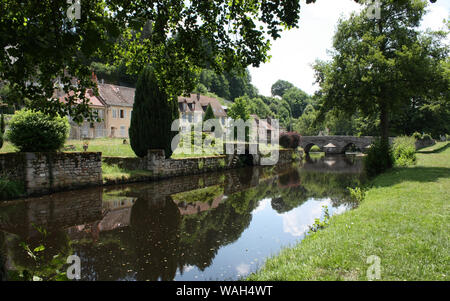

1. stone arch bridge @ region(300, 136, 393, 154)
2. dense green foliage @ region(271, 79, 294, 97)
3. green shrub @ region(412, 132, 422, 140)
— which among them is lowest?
stone arch bridge @ region(300, 136, 393, 154)

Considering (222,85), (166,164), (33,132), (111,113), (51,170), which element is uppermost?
(222,85)

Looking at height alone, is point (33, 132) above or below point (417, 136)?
below

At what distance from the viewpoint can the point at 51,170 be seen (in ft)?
39.9

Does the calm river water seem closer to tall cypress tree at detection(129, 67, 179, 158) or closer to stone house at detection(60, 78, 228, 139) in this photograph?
tall cypress tree at detection(129, 67, 179, 158)

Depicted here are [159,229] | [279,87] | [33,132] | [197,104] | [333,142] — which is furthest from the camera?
[279,87]

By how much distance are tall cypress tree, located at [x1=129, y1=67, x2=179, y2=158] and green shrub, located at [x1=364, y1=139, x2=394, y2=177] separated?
Answer: 11.3 metres

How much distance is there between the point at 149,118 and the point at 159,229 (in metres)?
10.6

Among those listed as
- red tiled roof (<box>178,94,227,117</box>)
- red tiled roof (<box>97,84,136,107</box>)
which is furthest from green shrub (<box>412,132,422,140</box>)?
red tiled roof (<box>97,84,136,107</box>)

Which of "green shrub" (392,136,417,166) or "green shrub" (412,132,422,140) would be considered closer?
"green shrub" (392,136,417,166)

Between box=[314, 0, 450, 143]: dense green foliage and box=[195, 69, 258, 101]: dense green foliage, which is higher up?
box=[195, 69, 258, 101]: dense green foliage

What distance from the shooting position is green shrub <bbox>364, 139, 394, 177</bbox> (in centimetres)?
1575

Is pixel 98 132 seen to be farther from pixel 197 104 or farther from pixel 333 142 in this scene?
pixel 333 142

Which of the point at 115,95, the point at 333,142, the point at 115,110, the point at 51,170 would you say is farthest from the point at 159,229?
the point at 333,142

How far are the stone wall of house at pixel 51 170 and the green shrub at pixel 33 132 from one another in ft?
2.06
